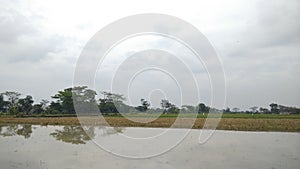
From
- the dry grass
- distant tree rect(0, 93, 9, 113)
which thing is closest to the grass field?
the dry grass

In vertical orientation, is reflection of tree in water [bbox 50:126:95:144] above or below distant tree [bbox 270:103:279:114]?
below

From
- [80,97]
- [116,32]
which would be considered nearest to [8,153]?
[116,32]

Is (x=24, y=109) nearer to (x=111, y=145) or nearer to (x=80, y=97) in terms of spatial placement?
(x=80, y=97)

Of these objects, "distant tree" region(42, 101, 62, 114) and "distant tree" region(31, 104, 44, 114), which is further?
"distant tree" region(31, 104, 44, 114)

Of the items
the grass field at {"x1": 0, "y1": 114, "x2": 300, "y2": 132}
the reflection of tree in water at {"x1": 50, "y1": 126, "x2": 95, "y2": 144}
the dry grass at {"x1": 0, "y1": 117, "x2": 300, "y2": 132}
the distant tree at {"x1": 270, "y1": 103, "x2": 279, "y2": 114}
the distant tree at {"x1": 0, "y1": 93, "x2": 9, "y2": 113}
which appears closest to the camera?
the reflection of tree in water at {"x1": 50, "y1": 126, "x2": 95, "y2": 144}

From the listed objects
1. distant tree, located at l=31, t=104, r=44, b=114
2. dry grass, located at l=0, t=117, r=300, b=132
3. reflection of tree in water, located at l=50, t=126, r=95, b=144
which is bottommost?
reflection of tree in water, located at l=50, t=126, r=95, b=144

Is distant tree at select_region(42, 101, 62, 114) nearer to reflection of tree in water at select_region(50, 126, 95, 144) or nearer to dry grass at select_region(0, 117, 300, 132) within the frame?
dry grass at select_region(0, 117, 300, 132)

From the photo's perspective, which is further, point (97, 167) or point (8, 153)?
point (8, 153)

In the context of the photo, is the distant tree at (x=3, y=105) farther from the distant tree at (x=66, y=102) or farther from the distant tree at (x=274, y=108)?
the distant tree at (x=274, y=108)

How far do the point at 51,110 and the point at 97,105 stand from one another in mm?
6569

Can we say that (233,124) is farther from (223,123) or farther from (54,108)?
(54,108)

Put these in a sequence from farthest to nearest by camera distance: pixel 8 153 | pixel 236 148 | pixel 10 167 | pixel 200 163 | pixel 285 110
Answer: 1. pixel 285 110
2. pixel 236 148
3. pixel 8 153
4. pixel 200 163
5. pixel 10 167

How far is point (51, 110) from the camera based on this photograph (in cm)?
3988

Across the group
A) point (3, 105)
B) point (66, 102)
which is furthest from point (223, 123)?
point (3, 105)
